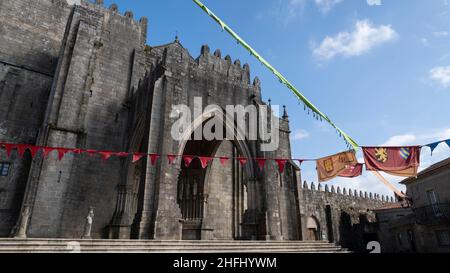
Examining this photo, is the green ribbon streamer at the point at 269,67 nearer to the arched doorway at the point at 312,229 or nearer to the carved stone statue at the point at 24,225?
the carved stone statue at the point at 24,225

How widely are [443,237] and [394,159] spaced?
1675cm

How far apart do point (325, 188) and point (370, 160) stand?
73.8ft

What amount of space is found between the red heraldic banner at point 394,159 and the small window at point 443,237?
53.0 feet

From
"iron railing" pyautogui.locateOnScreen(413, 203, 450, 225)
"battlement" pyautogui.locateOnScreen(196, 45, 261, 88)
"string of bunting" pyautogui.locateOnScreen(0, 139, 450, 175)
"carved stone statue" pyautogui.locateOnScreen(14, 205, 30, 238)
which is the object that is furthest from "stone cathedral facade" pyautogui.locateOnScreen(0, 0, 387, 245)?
"iron railing" pyautogui.locateOnScreen(413, 203, 450, 225)

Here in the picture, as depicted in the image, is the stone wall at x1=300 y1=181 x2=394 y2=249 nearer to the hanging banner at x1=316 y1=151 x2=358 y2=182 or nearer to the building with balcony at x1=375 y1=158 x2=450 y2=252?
the building with balcony at x1=375 y1=158 x2=450 y2=252

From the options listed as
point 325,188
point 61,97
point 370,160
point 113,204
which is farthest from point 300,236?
point 61,97

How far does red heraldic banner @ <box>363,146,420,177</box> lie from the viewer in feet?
32.7

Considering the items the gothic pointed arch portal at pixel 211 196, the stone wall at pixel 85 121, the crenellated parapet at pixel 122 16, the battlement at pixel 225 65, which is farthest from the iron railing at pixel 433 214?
the crenellated parapet at pixel 122 16

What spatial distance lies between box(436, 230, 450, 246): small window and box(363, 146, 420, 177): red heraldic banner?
16143 millimetres

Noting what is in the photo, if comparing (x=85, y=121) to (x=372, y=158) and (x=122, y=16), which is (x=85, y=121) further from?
(x=372, y=158)

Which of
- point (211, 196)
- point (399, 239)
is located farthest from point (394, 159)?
point (399, 239)

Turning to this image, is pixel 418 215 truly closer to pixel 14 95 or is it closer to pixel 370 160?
pixel 370 160

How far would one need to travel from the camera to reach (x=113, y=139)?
52.4 feet
